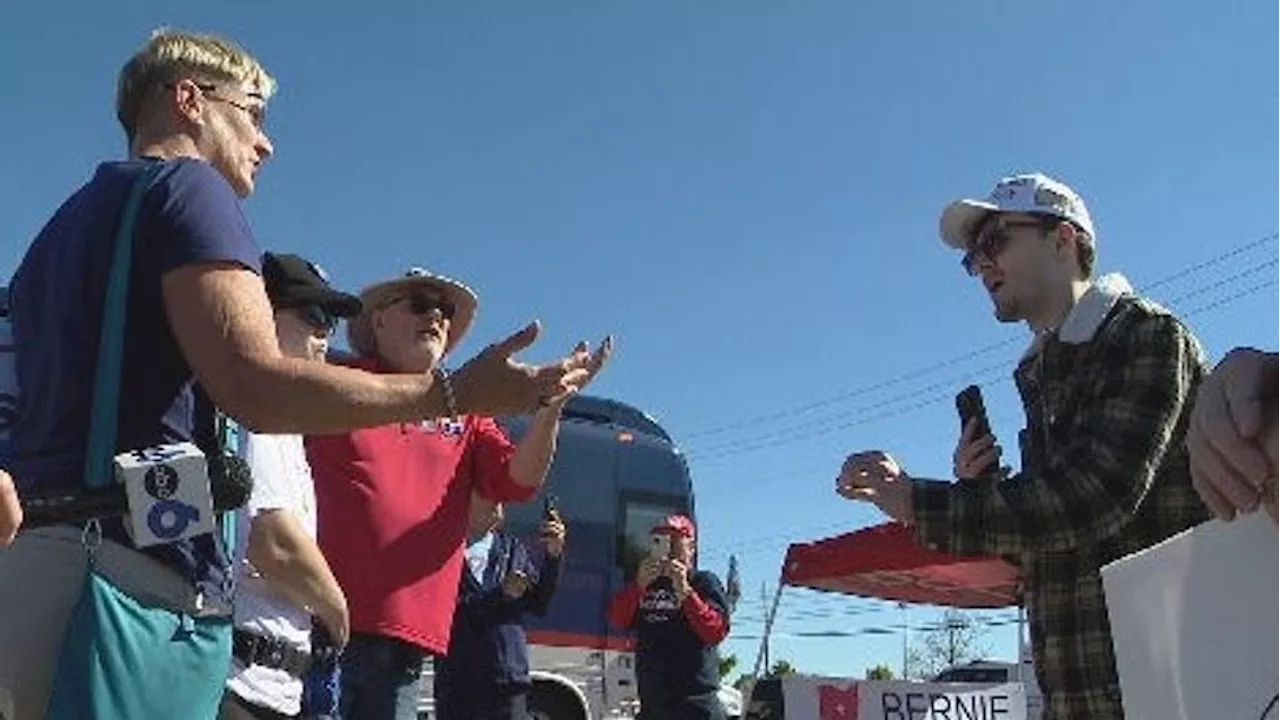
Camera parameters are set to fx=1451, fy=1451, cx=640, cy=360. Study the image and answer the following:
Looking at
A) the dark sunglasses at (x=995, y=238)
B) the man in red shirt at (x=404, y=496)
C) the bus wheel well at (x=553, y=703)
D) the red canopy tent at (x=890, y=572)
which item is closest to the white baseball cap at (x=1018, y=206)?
the dark sunglasses at (x=995, y=238)

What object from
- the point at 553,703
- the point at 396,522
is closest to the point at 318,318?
the point at 396,522

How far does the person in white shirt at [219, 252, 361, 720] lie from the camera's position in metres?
2.72

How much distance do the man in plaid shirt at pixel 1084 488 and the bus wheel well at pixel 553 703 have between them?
307 inches

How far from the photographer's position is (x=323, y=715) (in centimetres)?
329

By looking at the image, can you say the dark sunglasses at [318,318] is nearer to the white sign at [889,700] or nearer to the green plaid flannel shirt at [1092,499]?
the green plaid flannel shirt at [1092,499]

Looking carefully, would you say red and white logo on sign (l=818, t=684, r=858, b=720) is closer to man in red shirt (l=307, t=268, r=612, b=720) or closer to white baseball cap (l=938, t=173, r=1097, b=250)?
man in red shirt (l=307, t=268, r=612, b=720)

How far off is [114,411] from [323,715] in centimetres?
155

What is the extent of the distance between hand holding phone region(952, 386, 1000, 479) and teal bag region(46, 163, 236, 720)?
1580mm

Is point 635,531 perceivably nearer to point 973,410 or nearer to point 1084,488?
point 973,410

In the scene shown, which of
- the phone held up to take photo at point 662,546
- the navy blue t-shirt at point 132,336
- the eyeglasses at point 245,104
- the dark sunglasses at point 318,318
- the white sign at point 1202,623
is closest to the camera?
the white sign at point 1202,623

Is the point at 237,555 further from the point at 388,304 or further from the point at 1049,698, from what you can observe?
the point at 1049,698

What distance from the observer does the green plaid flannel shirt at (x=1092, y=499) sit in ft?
8.31

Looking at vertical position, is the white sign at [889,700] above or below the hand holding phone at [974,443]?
below

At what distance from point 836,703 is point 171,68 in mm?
5821
